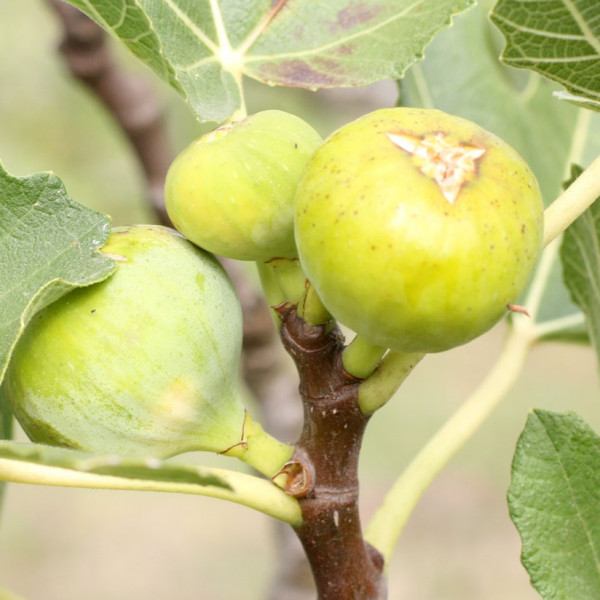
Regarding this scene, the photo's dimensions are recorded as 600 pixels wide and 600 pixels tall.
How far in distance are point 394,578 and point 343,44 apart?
2705 mm

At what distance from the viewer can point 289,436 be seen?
4.98ft

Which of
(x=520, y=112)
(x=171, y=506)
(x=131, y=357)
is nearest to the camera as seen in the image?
(x=131, y=357)

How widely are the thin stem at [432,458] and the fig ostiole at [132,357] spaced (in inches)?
8.6

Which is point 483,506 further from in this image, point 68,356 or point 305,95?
point 68,356

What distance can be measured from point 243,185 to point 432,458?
360mm

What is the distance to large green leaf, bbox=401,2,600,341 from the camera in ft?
3.84

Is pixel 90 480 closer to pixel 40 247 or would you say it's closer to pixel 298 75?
pixel 40 247

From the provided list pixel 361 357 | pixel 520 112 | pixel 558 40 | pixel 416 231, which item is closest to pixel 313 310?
pixel 361 357

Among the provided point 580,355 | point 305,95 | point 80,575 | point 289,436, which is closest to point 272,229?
point 289,436

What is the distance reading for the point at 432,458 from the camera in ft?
2.88

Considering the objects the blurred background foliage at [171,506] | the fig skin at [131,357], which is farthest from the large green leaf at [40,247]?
the blurred background foliage at [171,506]

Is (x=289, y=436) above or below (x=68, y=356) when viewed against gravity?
below

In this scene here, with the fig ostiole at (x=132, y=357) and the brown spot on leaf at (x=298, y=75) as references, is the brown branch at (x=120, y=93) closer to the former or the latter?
the brown spot on leaf at (x=298, y=75)

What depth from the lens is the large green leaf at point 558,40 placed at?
2.29 feet
